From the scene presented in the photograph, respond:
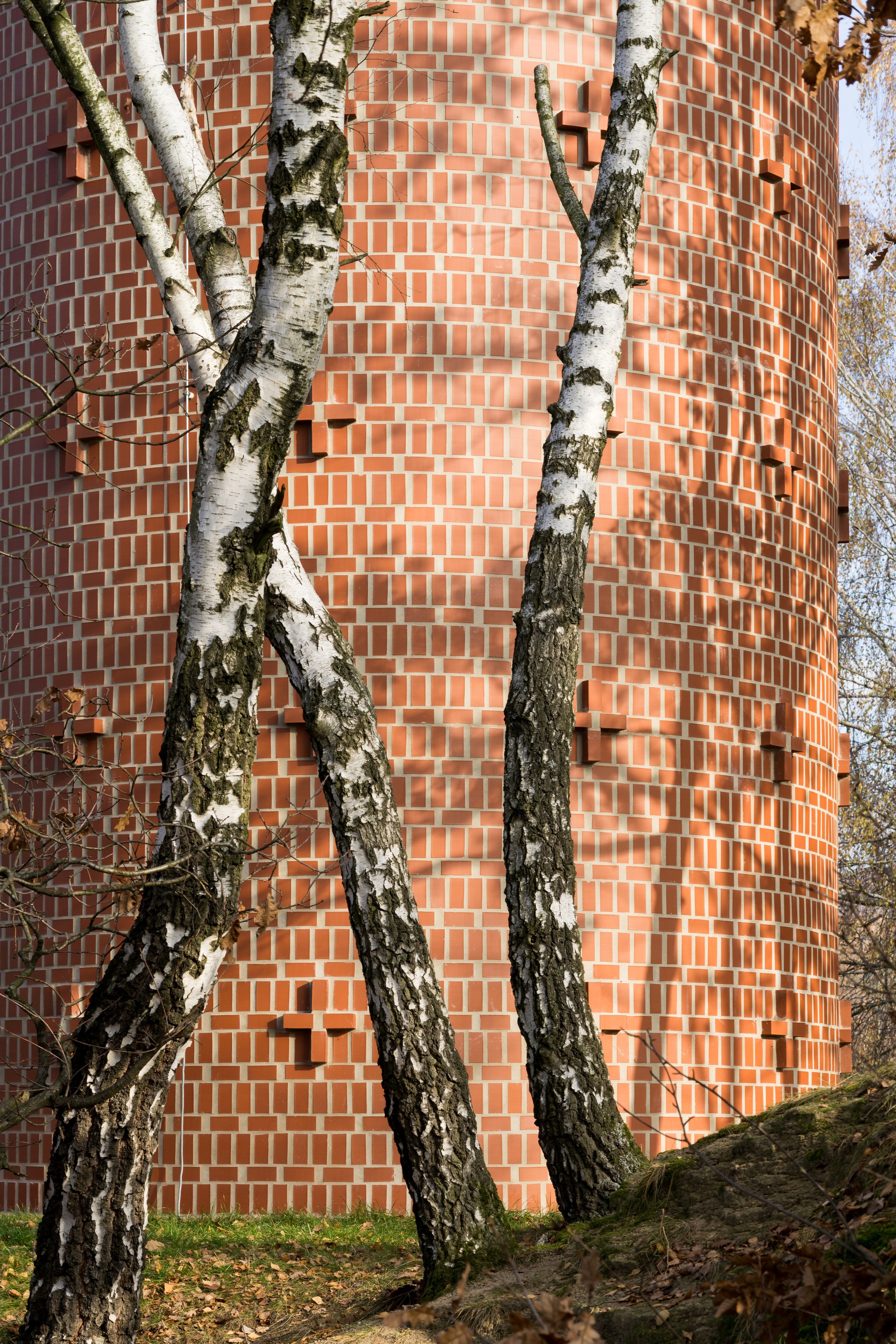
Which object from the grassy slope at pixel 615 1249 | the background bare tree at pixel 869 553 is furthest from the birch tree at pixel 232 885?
the background bare tree at pixel 869 553

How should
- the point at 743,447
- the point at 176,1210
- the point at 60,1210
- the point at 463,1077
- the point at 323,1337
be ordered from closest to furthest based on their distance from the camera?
the point at 60,1210
the point at 323,1337
the point at 463,1077
the point at 176,1210
the point at 743,447

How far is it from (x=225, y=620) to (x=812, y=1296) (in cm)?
326

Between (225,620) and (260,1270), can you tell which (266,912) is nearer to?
(225,620)

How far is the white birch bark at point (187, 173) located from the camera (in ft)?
21.4

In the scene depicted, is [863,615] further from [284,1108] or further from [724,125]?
[284,1108]

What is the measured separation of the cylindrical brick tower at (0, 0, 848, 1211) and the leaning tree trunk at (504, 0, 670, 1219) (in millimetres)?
2185

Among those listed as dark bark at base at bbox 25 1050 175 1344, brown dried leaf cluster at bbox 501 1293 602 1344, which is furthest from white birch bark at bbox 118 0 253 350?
brown dried leaf cluster at bbox 501 1293 602 1344

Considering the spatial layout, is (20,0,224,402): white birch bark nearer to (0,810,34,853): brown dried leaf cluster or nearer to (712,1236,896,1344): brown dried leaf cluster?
(0,810,34,853): brown dried leaf cluster

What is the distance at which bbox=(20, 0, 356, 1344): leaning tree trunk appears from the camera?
5402mm

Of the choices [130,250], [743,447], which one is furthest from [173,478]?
[743,447]

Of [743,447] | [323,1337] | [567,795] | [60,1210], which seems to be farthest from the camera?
[743,447]

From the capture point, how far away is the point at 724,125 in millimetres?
10906

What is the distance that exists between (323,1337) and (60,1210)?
1.23m

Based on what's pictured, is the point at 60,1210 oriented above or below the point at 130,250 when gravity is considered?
below
